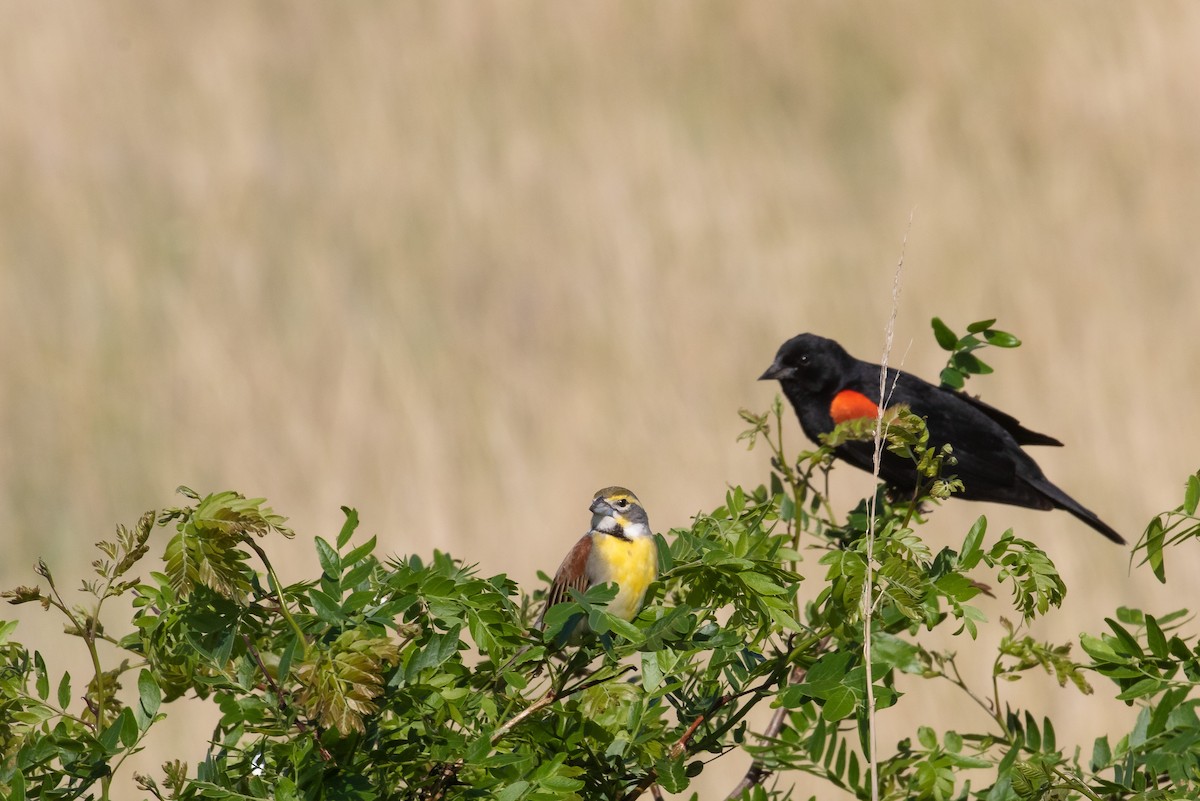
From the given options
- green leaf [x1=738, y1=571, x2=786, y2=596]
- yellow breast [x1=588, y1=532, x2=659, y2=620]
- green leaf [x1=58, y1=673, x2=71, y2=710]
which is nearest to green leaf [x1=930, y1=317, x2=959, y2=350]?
yellow breast [x1=588, y1=532, x2=659, y2=620]

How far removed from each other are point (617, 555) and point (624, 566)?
0.09ft

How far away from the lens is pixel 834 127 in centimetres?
1095

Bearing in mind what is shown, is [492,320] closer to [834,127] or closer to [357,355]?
[357,355]

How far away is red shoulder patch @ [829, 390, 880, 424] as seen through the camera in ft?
12.1

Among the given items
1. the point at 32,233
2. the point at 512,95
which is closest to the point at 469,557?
the point at 32,233

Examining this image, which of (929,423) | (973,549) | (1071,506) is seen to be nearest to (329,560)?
(973,549)

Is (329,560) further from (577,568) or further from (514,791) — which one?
(577,568)

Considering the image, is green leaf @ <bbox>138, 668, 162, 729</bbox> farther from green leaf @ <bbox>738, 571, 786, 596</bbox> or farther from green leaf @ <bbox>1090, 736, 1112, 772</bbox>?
green leaf @ <bbox>1090, 736, 1112, 772</bbox>

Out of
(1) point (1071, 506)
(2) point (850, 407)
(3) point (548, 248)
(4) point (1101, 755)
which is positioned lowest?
(4) point (1101, 755)

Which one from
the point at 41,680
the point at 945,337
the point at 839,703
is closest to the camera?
the point at 839,703

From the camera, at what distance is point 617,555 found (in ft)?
8.49

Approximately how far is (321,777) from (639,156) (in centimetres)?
916

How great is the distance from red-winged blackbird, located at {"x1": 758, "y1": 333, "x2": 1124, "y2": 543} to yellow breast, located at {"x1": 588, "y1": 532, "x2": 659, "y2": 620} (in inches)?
33.2

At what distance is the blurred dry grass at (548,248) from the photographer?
7.71 meters
